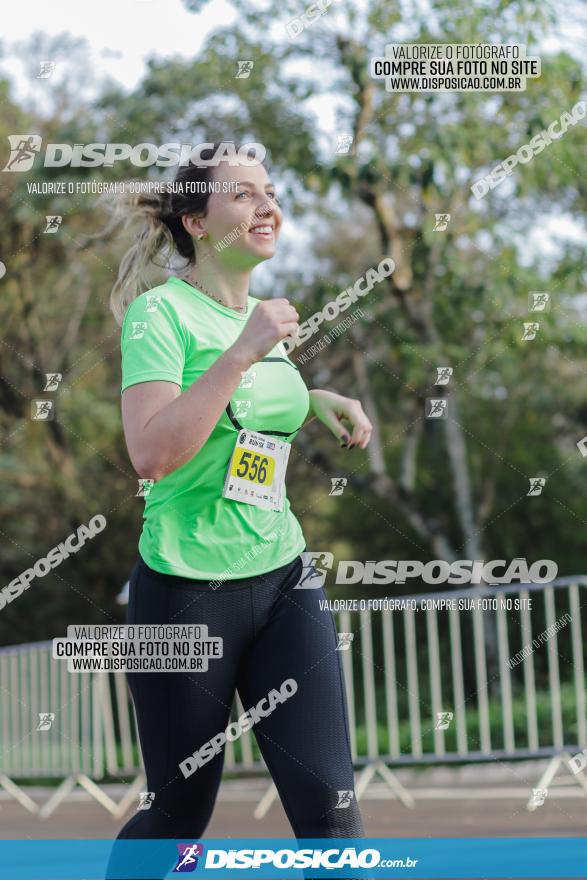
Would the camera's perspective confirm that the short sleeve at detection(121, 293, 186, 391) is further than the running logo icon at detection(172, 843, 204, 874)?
No

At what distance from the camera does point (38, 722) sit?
8445 millimetres

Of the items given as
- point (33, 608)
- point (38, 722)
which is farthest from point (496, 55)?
point (33, 608)

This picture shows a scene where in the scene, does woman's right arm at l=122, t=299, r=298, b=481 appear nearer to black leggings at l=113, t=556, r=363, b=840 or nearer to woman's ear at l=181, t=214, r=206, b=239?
black leggings at l=113, t=556, r=363, b=840

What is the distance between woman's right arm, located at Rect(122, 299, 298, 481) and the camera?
8.04 ft

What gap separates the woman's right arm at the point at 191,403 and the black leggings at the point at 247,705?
0.90 ft

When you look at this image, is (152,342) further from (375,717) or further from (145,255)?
(375,717)

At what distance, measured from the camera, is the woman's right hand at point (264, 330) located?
8.11 feet

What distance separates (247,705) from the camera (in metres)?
2.67

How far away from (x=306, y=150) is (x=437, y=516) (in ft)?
18.0

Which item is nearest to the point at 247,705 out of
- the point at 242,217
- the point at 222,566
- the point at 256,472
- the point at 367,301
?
the point at 222,566

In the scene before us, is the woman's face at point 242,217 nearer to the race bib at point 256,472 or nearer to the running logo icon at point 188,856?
the race bib at point 256,472

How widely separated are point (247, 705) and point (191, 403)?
66 cm

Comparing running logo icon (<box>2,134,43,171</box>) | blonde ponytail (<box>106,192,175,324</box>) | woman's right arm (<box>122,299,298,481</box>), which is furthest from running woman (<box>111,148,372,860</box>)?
running logo icon (<box>2,134,43,171</box>)

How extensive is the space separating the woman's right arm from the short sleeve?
3 cm
